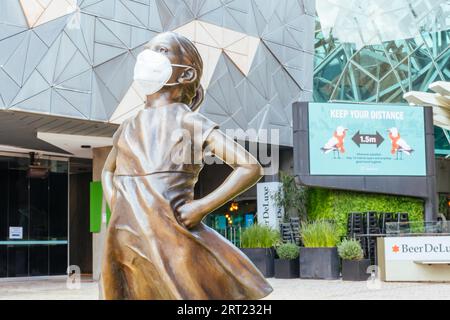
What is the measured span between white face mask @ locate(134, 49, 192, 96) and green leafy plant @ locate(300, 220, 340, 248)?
42.8 feet

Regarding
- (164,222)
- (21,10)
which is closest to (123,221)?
(164,222)

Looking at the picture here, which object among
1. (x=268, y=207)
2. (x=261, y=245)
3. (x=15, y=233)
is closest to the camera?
(x=261, y=245)

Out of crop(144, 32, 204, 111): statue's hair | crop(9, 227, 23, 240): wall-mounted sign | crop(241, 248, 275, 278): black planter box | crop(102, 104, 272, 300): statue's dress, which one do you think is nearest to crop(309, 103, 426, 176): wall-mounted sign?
crop(241, 248, 275, 278): black planter box

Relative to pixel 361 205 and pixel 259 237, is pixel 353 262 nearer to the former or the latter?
pixel 259 237

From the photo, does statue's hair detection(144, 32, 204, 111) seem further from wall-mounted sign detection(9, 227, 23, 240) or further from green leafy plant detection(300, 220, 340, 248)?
wall-mounted sign detection(9, 227, 23, 240)

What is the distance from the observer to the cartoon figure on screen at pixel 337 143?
17861mm

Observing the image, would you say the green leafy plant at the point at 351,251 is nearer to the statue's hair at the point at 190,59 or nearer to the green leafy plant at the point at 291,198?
the green leafy plant at the point at 291,198

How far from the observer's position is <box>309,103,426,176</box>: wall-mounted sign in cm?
→ 1783

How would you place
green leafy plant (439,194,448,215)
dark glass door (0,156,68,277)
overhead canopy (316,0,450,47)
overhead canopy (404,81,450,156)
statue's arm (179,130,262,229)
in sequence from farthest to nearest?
overhead canopy (316,0,450,47) < green leafy plant (439,194,448,215) < dark glass door (0,156,68,277) < overhead canopy (404,81,450,156) < statue's arm (179,130,262,229)

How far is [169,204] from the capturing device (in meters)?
3.51

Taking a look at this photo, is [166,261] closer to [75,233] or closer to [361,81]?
[75,233]

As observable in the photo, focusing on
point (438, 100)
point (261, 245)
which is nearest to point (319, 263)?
point (261, 245)

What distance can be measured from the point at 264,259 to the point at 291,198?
279cm

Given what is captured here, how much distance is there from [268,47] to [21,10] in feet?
26.2
